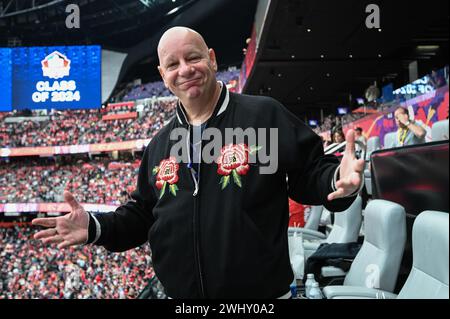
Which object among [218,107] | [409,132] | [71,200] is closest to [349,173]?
[218,107]

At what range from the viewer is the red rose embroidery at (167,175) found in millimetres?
Answer: 921

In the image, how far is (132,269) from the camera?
31.1ft

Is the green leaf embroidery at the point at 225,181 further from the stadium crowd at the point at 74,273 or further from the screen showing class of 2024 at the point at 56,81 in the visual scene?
the stadium crowd at the point at 74,273

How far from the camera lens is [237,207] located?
2.73ft

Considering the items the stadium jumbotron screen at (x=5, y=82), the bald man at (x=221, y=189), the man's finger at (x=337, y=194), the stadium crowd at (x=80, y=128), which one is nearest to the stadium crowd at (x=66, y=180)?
the stadium crowd at (x=80, y=128)

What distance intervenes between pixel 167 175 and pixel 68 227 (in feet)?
0.94

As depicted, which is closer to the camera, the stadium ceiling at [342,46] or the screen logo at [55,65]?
the stadium ceiling at [342,46]

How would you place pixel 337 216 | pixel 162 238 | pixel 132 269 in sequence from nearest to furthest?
1. pixel 162 238
2. pixel 337 216
3. pixel 132 269

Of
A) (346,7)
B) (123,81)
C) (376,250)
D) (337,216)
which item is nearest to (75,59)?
(346,7)

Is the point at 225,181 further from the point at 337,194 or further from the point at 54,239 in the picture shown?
the point at 54,239

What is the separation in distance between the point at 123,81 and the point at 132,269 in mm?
12699

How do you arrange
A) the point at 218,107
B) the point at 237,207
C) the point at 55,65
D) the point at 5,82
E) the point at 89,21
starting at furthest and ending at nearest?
the point at 89,21, the point at 55,65, the point at 5,82, the point at 218,107, the point at 237,207

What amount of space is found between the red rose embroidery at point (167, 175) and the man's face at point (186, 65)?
0.16 meters
